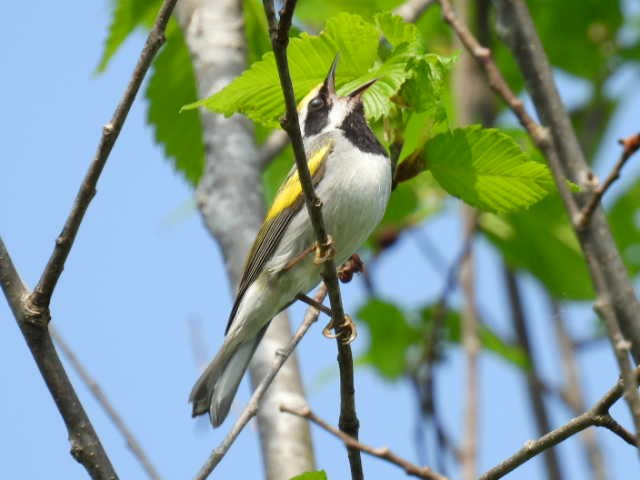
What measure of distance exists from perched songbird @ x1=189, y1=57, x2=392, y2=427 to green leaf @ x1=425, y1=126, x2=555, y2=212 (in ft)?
2.87

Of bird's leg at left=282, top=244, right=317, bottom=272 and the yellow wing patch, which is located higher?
the yellow wing patch

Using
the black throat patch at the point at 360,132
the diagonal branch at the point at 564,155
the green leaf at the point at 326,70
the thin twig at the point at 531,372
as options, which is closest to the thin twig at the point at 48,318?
the green leaf at the point at 326,70

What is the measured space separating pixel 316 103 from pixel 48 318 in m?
2.71

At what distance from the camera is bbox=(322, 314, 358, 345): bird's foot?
3414mm

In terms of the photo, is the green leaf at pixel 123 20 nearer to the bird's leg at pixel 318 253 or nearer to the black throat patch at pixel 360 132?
the black throat patch at pixel 360 132

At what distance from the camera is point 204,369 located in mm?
4473

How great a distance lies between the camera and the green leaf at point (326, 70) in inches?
138

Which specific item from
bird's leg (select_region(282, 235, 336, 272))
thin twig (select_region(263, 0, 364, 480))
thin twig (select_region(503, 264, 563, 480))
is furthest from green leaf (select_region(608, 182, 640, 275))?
thin twig (select_region(263, 0, 364, 480))

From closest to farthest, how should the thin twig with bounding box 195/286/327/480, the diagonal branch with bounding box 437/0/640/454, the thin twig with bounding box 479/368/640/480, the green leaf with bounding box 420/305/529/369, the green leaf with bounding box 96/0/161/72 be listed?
the diagonal branch with bounding box 437/0/640/454 < the thin twig with bounding box 479/368/640/480 < the thin twig with bounding box 195/286/327/480 < the green leaf with bounding box 96/0/161/72 < the green leaf with bounding box 420/305/529/369

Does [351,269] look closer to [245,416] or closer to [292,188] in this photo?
[292,188]

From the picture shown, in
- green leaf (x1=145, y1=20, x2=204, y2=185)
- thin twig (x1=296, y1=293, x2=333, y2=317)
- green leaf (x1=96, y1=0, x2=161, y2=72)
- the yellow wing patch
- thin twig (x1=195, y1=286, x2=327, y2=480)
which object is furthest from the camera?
green leaf (x1=145, y1=20, x2=204, y2=185)

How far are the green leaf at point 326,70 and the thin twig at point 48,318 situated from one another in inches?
29.2

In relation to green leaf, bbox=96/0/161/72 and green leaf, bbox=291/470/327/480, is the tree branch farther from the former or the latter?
green leaf, bbox=96/0/161/72

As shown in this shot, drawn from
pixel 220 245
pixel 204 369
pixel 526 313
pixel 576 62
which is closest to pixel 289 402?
pixel 204 369
